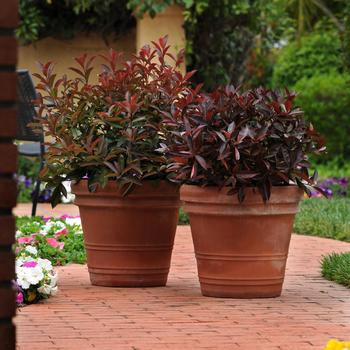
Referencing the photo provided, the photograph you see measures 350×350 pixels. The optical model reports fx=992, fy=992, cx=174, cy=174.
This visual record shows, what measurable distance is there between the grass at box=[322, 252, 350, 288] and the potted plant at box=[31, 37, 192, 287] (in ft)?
3.48

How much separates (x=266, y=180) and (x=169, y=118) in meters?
0.70

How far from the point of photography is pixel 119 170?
18.7 feet

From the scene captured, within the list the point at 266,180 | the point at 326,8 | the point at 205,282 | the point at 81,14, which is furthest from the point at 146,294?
the point at 326,8

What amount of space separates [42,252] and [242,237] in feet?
6.48

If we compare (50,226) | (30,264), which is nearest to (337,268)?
(30,264)

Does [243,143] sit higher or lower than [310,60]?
lower

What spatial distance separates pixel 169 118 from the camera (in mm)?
5656

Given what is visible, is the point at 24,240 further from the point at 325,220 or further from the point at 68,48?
the point at 68,48

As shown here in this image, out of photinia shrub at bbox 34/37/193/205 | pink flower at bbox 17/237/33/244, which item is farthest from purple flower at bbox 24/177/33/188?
photinia shrub at bbox 34/37/193/205

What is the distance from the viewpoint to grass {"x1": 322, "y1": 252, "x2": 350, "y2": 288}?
6.06m

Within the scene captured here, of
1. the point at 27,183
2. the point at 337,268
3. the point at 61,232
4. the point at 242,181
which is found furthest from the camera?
the point at 27,183

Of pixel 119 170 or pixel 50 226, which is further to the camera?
pixel 50 226

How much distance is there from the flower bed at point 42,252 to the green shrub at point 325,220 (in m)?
2.09

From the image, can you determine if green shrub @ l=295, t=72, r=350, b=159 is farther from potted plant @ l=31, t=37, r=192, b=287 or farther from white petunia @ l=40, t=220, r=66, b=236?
potted plant @ l=31, t=37, r=192, b=287
